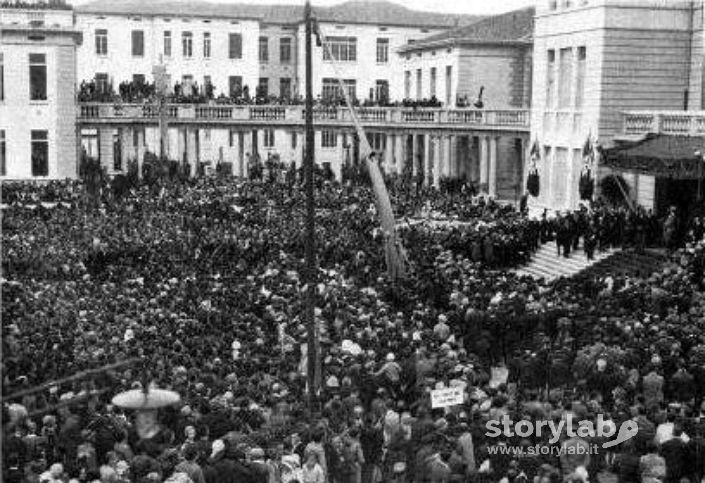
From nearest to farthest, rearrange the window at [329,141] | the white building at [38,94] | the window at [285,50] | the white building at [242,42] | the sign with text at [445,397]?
the sign with text at [445,397] < the white building at [38,94] < the white building at [242,42] < the window at [329,141] < the window at [285,50]

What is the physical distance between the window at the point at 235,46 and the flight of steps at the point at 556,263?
4487 centimetres

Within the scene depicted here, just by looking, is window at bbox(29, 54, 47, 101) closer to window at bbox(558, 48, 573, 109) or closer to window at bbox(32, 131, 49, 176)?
window at bbox(32, 131, 49, 176)

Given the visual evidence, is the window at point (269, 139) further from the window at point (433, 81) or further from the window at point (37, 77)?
the window at point (37, 77)

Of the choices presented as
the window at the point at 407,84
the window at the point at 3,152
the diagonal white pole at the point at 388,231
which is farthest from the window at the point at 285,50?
the diagonal white pole at the point at 388,231

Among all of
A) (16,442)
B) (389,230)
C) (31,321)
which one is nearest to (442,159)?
(389,230)

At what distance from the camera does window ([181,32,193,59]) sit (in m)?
74.9

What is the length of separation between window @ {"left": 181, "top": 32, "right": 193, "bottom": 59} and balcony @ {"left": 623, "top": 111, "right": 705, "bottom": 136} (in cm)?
4210

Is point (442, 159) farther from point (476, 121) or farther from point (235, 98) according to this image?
point (235, 98)

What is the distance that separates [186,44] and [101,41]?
5731mm

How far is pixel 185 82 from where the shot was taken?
7456cm

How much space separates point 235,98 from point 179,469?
42244 mm

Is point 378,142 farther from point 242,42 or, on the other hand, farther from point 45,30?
point 45,30

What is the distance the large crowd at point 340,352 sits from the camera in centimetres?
1341

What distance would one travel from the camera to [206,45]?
7556 cm
